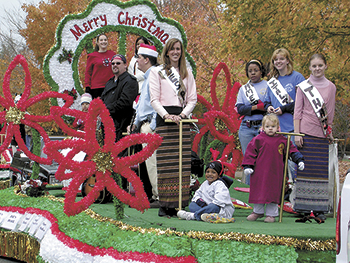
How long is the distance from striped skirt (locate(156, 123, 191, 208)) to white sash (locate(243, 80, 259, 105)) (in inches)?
65.8

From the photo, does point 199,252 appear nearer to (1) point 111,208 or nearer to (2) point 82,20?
(1) point 111,208

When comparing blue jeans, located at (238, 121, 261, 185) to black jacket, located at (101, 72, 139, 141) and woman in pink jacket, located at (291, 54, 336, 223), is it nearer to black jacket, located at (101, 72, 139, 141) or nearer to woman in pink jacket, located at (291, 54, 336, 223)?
woman in pink jacket, located at (291, 54, 336, 223)

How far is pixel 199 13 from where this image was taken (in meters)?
25.8

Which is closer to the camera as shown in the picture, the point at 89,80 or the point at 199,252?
the point at 199,252

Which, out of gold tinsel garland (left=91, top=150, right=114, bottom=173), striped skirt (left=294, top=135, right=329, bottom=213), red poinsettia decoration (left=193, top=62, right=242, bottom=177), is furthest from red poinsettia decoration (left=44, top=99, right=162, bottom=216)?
red poinsettia decoration (left=193, top=62, right=242, bottom=177)

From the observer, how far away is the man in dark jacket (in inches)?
263

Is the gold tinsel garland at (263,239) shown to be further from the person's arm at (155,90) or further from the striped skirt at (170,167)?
the person's arm at (155,90)

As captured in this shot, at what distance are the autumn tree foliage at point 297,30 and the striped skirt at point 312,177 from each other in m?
3.74

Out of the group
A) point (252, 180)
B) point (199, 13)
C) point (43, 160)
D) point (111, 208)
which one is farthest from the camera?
point (199, 13)

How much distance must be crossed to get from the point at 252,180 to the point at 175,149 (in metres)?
1.00

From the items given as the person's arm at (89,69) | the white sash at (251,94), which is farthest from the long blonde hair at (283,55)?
the person's arm at (89,69)

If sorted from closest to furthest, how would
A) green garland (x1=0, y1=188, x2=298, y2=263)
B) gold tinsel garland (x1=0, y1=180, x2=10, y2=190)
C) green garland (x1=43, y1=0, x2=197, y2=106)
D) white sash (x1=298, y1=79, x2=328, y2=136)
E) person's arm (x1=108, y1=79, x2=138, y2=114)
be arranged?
1. green garland (x1=0, y1=188, x2=298, y2=263)
2. white sash (x1=298, y1=79, x2=328, y2=136)
3. person's arm (x1=108, y1=79, x2=138, y2=114)
4. green garland (x1=43, y1=0, x2=197, y2=106)
5. gold tinsel garland (x1=0, y1=180, x2=10, y2=190)

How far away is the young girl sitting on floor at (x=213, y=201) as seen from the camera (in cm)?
505

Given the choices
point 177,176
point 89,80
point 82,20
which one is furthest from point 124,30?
point 177,176
